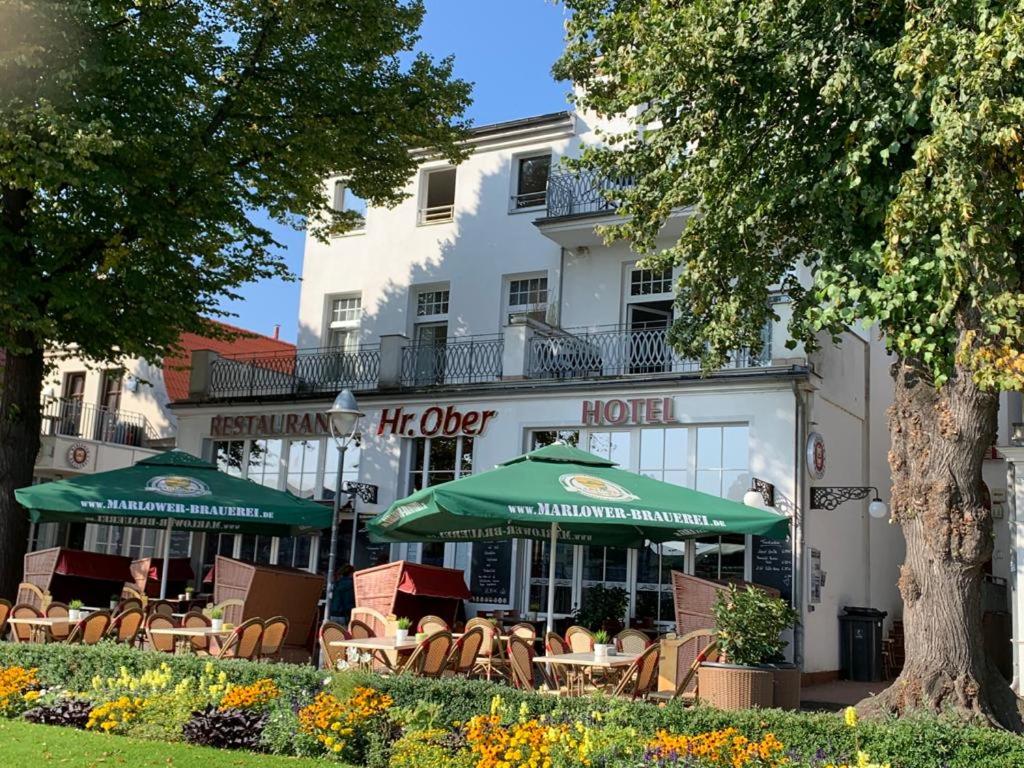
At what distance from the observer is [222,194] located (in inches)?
623

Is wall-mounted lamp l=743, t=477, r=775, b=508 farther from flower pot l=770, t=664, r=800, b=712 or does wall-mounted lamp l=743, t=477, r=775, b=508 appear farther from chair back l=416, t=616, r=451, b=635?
chair back l=416, t=616, r=451, b=635

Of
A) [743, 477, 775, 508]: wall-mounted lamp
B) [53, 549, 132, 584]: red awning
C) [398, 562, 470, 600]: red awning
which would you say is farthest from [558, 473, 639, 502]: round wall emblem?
[53, 549, 132, 584]: red awning

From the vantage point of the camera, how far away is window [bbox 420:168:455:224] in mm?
22234

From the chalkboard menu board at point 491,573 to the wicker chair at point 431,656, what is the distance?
22.9ft

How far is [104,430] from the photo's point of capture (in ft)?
97.4

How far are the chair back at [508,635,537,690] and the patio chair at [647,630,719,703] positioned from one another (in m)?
1.18

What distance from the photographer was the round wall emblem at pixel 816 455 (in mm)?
15773

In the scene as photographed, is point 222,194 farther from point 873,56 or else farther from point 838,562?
point 838,562

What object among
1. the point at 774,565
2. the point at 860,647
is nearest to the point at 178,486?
the point at 774,565

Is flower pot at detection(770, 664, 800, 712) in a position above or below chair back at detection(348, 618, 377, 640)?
below

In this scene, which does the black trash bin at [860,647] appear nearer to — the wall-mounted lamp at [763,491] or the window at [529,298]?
the wall-mounted lamp at [763,491]

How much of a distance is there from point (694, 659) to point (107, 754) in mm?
5651

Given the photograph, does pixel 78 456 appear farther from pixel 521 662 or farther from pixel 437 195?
pixel 521 662

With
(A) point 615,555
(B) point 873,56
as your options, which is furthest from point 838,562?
(B) point 873,56
